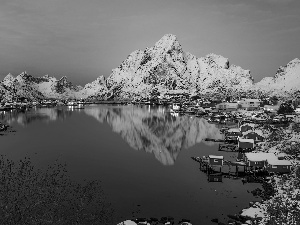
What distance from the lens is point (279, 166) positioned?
49.3 m

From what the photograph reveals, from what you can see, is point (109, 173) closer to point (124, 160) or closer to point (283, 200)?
point (124, 160)

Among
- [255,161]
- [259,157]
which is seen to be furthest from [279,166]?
[259,157]

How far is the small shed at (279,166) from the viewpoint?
49.1 metres

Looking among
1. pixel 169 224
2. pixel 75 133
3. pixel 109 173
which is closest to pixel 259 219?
pixel 169 224

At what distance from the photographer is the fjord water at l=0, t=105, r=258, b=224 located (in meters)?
39.5

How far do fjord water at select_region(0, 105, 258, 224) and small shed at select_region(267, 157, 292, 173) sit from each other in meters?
5.60

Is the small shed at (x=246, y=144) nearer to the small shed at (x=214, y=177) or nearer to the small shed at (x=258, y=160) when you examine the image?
the small shed at (x=258, y=160)

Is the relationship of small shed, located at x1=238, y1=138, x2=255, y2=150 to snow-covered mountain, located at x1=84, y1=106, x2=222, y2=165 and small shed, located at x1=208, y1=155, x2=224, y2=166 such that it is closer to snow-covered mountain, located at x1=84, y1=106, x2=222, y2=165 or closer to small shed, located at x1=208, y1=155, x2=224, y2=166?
snow-covered mountain, located at x1=84, y1=106, x2=222, y2=165

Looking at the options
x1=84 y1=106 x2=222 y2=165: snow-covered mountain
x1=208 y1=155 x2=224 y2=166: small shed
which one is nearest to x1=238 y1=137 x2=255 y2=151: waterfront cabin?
x1=84 y1=106 x2=222 y2=165: snow-covered mountain

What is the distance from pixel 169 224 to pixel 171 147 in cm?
4597

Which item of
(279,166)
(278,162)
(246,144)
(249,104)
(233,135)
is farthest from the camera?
(249,104)

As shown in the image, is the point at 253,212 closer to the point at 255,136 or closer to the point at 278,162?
the point at 278,162

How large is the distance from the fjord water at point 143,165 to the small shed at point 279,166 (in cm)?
560

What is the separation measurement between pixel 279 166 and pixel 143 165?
25233 millimetres
